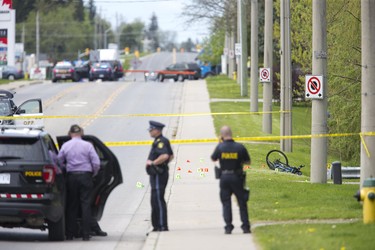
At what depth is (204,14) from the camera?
73.9 meters

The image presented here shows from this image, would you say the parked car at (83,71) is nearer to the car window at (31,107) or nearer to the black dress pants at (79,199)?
the car window at (31,107)

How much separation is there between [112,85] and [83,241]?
52939mm

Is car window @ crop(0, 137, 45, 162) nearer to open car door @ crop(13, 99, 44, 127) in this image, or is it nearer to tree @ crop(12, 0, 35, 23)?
open car door @ crop(13, 99, 44, 127)

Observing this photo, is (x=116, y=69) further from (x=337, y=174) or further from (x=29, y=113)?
(x=337, y=174)

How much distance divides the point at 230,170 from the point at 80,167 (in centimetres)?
234

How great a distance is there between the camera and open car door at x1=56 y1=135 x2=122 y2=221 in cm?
1605

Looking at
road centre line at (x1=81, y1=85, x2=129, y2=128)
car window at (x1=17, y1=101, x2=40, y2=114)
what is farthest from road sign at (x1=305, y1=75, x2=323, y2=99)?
road centre line at (x1=81, y1=85, x2=129, y2=128)

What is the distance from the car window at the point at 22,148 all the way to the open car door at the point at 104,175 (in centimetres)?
97

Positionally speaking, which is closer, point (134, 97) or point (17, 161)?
point (17, 161)

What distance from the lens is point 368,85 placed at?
1950 centimetres

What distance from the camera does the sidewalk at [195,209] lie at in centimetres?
1447

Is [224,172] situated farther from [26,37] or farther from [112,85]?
[26,37]

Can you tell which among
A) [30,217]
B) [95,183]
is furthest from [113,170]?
[30,217]

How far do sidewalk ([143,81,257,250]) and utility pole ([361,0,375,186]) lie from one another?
2722 millimetres
